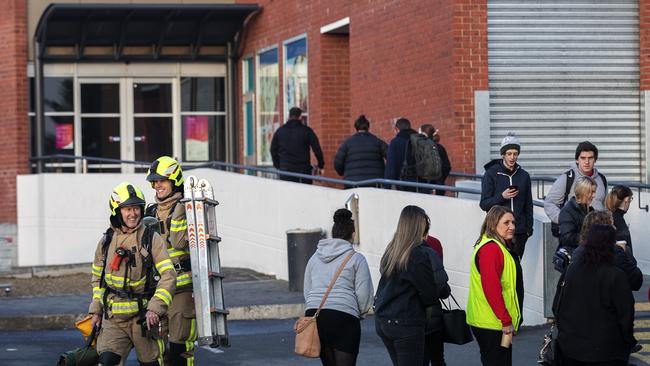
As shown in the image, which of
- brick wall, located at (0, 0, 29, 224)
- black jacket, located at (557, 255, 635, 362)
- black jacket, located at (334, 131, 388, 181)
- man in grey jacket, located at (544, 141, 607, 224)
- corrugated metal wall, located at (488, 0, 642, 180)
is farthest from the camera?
brick wall, located at (0, 0, 29, 224)

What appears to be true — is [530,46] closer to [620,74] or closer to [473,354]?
[620,74]

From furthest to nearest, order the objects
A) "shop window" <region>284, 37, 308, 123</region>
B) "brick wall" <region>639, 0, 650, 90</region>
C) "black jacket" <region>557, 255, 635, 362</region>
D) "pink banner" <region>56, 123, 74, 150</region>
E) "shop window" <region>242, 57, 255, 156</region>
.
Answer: "pink banner" <region>56, 123, 74, 150</region>
"shop window" <region>242, 57, 255, 156</region>
"shop window" <region>284, 37, 308, 123</region>
"brick wall" <region>639, 0, 650, 90</region>
"black jacket" <region>557, 255, 635, 362</region>

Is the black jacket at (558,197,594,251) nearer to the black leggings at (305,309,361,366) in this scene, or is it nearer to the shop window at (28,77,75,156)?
the black leggings at (305,309,361,366)

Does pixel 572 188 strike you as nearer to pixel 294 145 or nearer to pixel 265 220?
pixel 294 145

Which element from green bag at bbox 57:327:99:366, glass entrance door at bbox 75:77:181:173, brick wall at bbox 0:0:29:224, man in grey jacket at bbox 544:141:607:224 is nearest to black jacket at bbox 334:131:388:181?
man in grey jacket at bbox 544:141:607:224

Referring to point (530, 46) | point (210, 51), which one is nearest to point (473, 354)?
point (530, 46)

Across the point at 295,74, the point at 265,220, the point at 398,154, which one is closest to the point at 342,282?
the point at 398,154

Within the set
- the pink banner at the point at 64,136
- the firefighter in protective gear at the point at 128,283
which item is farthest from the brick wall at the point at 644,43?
the pink banner at the point at 64,136

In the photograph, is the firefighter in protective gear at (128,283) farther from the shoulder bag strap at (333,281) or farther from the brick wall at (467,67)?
the brick wall at (467,67)

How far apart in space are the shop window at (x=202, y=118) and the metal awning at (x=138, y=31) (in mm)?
877

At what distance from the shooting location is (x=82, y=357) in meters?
8.70

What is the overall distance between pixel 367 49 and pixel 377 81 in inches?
25.8

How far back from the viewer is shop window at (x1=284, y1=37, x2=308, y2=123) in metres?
24.0

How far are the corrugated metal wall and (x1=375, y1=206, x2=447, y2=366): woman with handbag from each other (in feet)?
29.4
